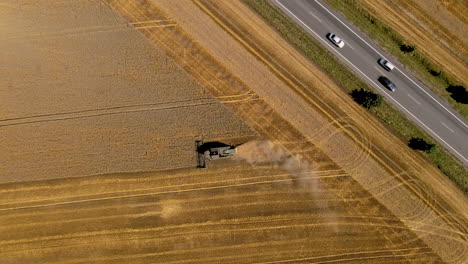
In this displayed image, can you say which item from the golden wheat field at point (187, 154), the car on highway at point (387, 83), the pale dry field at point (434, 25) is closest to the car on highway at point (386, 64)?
the car on highway at point (387, 83)

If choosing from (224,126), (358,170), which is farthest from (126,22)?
(358,170)

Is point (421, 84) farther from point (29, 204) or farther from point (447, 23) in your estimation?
point (29, 204)

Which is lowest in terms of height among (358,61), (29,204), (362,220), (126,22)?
(362,220)

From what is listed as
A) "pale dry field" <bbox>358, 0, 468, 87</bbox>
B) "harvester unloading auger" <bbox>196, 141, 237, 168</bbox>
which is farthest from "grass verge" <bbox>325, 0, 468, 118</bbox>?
"harvester unloading auger" <bbox>196, 141, 237, 168</bbox>

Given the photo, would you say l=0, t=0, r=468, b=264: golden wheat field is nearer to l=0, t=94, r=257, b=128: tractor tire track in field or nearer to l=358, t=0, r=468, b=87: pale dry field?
l=0, t=94, r=257, b=128: tractor tire track in field

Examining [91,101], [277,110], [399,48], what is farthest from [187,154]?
[399,48]

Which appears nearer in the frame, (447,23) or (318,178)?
(318,178)
